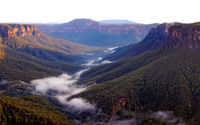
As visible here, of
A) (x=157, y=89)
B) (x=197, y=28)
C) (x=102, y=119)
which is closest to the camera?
(x=102, y=119)

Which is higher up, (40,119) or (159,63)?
(159,63)

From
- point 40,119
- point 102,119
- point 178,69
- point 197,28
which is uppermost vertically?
point 197,28

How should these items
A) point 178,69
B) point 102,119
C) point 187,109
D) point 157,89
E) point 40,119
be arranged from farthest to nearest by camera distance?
1. point 178,69
2. point 157,89
3. point 102,119
4. point 187,109
5. point 40,119

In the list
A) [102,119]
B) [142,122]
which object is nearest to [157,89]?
[142,122]

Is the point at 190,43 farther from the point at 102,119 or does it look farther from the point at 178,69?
the point at 102,119

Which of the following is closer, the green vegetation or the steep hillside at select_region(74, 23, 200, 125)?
the green vegetation

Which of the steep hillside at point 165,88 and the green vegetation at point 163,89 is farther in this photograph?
the steep hillside at point 165,88
